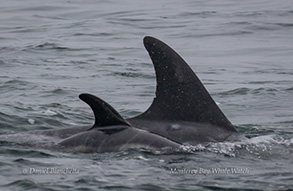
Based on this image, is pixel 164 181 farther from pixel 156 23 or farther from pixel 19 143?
pixel 156 23

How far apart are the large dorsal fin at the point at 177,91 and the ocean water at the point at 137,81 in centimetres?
50

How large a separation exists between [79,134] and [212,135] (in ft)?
4.72

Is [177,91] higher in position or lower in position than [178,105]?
higher

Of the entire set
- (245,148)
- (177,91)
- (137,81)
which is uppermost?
(177,91)

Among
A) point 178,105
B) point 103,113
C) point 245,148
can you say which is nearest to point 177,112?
point 178,105

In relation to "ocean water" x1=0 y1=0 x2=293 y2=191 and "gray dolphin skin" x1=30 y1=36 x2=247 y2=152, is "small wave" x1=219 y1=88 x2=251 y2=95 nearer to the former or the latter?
"ocean water" x1=0 y1=0 x2=293 y2=191

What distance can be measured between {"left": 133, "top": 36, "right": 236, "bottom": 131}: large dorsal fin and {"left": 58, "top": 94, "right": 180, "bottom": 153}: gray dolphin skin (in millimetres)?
585

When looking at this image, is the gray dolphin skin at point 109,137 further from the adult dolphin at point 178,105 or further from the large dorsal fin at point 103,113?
the adult dolphin at point 178,105

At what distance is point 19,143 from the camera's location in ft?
28.7

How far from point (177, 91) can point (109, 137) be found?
100 centimetres

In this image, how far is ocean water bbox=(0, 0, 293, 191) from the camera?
7508 mm

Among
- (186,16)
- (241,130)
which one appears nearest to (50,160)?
(241,130)

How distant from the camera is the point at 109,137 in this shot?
827 cm

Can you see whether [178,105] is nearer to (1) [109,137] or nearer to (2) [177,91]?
(2) [177,91]
